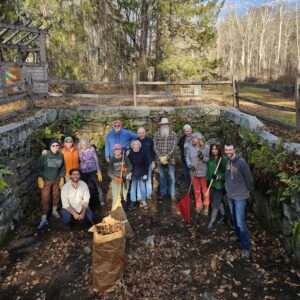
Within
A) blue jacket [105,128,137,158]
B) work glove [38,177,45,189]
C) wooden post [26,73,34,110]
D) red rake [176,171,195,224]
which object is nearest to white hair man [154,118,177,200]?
blue jacket [105,128,137,158]

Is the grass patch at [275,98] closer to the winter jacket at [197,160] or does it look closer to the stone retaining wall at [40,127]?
the stone retaining wall at [40,127]

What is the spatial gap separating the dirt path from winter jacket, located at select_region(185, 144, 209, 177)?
963mm

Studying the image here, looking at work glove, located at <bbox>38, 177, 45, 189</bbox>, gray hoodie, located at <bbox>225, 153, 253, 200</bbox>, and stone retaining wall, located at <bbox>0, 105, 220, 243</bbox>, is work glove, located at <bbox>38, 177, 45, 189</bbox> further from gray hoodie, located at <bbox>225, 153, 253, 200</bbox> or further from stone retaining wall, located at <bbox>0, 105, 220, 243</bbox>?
gray hoodie, located at <bbox>225, 153, 253, 200</bbox>

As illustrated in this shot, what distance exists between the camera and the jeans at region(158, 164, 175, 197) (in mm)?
6852

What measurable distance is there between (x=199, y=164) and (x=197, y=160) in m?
0.10

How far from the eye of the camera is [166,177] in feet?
23.5

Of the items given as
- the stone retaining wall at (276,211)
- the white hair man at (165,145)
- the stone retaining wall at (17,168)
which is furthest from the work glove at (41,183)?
the stone retaining wall at (276,211)

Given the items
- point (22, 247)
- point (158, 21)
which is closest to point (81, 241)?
point (22, 247)

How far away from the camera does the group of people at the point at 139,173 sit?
4.97 meters

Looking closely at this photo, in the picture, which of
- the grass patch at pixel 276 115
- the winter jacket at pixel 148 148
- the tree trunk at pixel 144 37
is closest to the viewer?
the winter jacket at pixel 148 148

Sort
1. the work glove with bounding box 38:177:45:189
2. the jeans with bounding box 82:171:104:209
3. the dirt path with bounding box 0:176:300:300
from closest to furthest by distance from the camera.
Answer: the dirt path with bounding box 0:176:300:300 → the work glove with bounding box 38:177:45:189 → the jeans with bounding box 82:171:104:209

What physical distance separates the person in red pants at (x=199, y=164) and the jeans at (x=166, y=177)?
0.65 m

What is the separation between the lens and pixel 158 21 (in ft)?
55.7

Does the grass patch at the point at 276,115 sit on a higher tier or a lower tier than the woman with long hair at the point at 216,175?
higher
